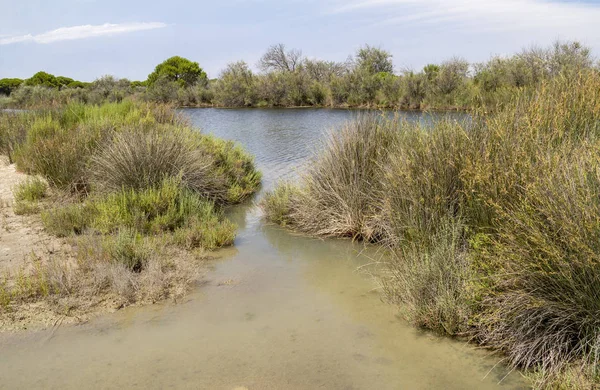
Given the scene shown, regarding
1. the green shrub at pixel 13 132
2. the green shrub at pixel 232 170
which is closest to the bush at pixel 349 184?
the green shrub at pixel 232 170

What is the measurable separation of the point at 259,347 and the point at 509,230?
2556 millimetres

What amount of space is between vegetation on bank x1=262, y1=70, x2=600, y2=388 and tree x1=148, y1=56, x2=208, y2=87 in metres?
61.3

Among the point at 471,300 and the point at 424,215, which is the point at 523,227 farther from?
the point at 424,215

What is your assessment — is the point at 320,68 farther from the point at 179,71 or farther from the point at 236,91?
the point at 179,71

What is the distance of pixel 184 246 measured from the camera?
24.7 feet

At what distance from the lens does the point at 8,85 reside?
57344 mm

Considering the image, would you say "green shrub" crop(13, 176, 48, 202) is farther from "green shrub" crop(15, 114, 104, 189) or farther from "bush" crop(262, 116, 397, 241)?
"bush" crop(262, 116, 397, 241)

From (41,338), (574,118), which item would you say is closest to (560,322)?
(574,118)

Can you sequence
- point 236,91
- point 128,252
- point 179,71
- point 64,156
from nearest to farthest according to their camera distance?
1. point 128,252
2. point 64,156
3. point 236,91
4. point 179,71

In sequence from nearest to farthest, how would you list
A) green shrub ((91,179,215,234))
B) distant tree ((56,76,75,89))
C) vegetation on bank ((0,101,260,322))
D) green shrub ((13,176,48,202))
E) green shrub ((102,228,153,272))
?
vegetation on bank ((0,101,260,322)) → green shrub ((102,228,153,272)) → green shrub ((91,179,215,234)) → green shrub ((13,176,48,202)) → distant tree ((56,76,75,89))

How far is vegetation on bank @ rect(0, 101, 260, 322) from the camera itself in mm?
5891

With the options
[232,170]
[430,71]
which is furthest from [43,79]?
[232,170]

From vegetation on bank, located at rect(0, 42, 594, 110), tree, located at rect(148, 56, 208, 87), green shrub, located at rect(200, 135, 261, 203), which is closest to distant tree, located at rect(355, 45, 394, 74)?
vegetation on bank, located at rect(0, 42, 594, 110)

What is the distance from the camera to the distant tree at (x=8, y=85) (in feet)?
181
